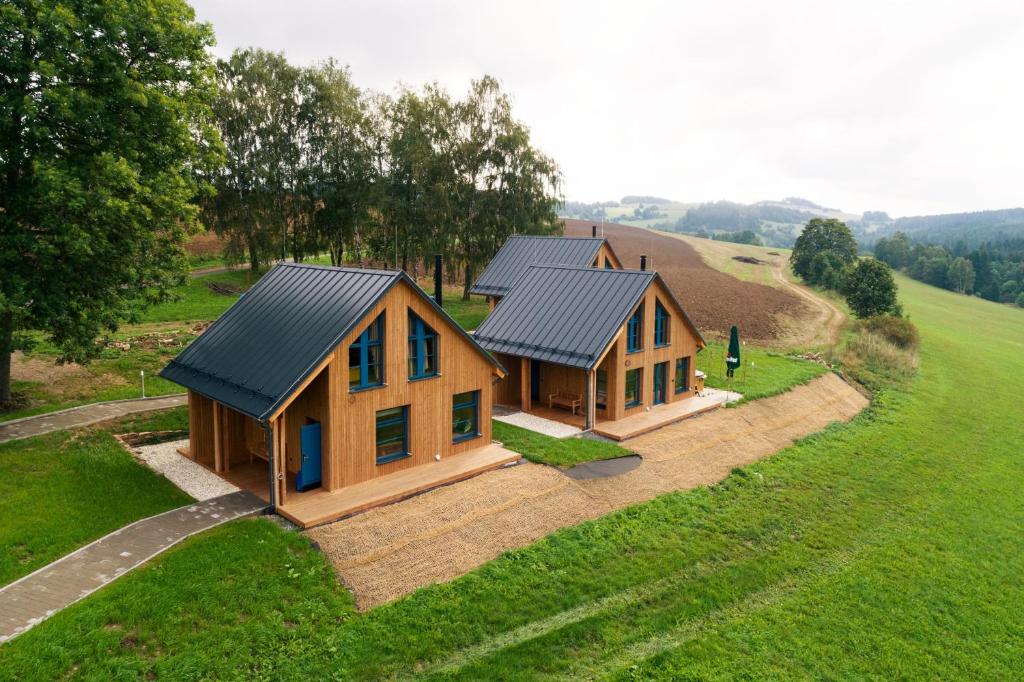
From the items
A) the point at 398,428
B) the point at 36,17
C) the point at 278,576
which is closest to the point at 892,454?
the point at 398,428

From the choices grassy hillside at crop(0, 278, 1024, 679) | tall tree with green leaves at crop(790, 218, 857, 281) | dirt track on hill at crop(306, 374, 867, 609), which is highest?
tall tree with green leaves at crop(790, 218, 857, 281)

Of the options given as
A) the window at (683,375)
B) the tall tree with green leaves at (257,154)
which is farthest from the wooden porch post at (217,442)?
the tall tree with green leaves at (257,154)

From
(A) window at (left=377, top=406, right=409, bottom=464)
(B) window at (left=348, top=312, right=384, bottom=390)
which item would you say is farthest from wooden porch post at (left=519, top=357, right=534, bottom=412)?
(B) window at (left=348, top=312, right=384, bottom=390)

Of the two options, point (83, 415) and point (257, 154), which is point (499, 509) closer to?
point (83, 415)

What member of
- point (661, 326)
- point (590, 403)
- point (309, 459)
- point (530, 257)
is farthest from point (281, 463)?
point (530, 257)

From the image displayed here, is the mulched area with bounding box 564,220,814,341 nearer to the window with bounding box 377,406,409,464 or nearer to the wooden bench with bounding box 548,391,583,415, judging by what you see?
the wooden bench with bounding box 548,391,583,415
